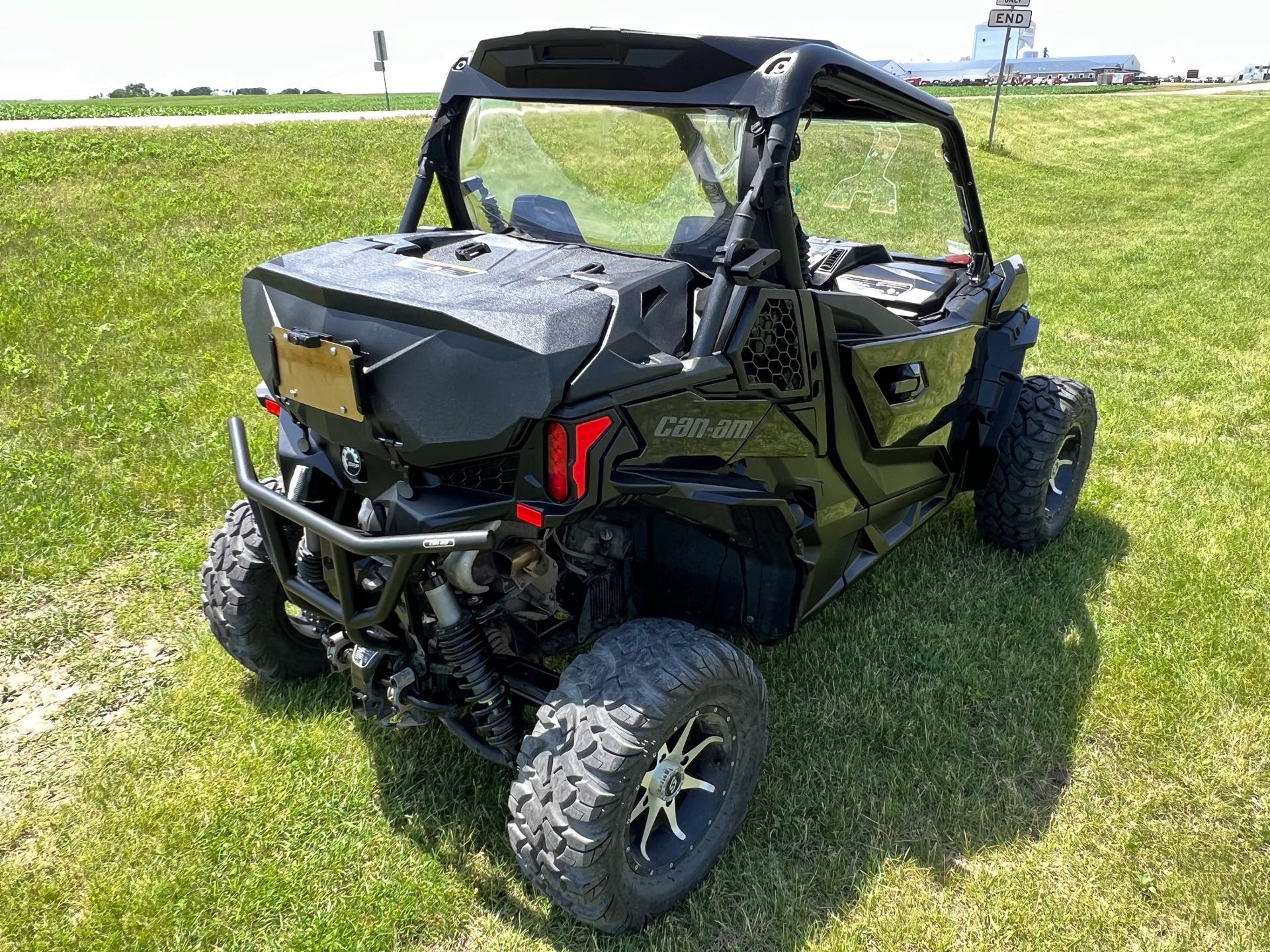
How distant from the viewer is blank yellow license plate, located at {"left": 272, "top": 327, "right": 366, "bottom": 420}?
87.9 inches

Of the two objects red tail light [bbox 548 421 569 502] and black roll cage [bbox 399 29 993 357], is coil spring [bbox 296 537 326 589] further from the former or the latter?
black roll cage [bbox 399 29 993 357]

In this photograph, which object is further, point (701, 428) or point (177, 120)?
point (177, 120)

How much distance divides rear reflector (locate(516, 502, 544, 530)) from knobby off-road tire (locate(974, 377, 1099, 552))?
9.32 feet

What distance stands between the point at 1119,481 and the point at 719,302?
3902 millimetres

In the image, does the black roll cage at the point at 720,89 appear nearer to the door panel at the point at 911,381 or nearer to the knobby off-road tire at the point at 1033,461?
the door panel at the point at 911,381

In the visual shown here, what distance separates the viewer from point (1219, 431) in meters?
6.09

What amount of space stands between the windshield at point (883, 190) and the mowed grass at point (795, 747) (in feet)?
4.93

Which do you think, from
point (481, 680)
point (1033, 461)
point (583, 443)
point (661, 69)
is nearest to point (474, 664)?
point (481, 680)

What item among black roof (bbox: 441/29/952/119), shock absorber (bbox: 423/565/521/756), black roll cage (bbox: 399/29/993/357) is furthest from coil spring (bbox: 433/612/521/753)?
black roof (bbox: 441/29/952/119)

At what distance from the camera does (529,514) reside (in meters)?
2.21

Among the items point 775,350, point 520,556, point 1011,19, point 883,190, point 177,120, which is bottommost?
point 520,556

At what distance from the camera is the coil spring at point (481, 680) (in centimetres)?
246

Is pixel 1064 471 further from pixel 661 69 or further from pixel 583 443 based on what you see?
pixel 583 443

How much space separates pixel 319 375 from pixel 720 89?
1345 millimetres
